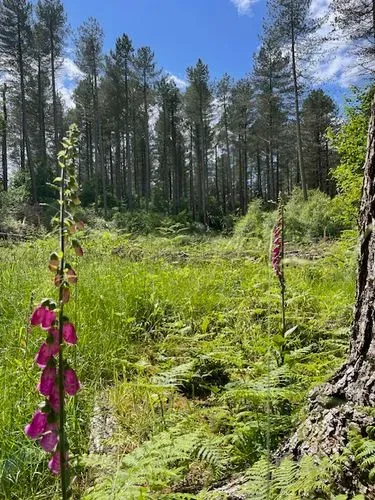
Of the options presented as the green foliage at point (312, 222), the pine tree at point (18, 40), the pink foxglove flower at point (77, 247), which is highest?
the pine tree at point (18, 40)

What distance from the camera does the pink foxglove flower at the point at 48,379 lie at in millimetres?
1048

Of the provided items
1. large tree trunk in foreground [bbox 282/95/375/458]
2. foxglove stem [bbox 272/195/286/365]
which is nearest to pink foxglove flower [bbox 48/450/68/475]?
large tree trunk in foreground [bbox 282/95/375/458]

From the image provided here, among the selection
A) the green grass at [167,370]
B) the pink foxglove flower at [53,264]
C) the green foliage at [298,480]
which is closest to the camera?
the pink foxglove flower at [53,264]

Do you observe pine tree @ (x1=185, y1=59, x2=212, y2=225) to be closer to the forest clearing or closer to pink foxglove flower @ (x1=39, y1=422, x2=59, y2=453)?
the forest clearing

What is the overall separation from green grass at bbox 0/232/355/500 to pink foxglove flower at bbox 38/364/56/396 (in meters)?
0.54

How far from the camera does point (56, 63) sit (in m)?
34.6

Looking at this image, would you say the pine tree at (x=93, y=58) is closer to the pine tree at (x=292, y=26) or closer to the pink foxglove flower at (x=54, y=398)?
the pine tree at (x=292, y=26)

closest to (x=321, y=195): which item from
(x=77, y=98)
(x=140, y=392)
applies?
(x=140, y=392)

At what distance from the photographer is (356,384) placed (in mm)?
1663

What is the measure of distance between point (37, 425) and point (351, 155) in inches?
345

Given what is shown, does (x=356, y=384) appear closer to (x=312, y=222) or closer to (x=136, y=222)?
(x=312, y=222)

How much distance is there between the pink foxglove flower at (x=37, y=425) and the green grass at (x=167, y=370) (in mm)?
474

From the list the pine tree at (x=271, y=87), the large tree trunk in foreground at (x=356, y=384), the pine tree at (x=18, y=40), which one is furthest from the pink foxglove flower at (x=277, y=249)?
the pine tree at (x=271, y=87)

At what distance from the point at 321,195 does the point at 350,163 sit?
1372cm
